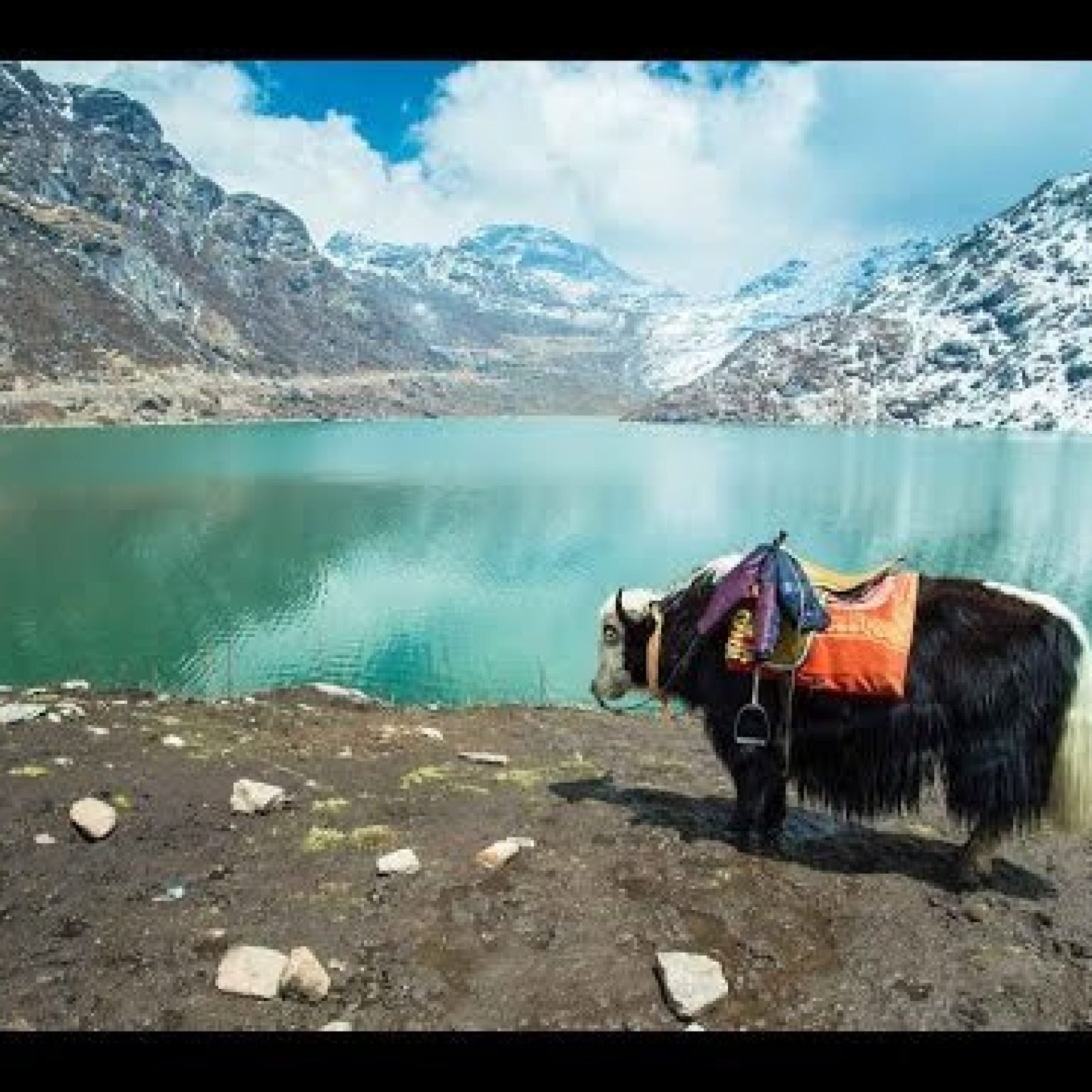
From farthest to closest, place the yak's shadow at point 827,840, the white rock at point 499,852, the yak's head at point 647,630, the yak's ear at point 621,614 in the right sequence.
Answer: the yak's ear at point 621,614, the yak's head at point 647,630, the yak's shadow at point 827,840, the white rock at point 499,852

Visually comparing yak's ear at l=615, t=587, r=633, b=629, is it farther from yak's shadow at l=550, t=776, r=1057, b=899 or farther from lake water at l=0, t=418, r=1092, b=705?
yak's shadow at l=550, t=776, r=1057, b=899

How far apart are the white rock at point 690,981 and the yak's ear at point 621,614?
279cm

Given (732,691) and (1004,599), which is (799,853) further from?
(1004,599)

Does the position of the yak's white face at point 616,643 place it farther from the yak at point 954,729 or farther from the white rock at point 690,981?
the white rock at point 690,981

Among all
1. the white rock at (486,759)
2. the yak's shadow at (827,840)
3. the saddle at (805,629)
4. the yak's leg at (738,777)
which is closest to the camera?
the saddle at (805,629)

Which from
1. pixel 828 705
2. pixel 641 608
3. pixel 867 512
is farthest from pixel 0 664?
pixel 867 512

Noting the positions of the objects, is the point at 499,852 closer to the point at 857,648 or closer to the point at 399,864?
the point at 399,864

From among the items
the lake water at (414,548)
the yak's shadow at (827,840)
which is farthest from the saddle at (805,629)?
the lake water at (414,548)

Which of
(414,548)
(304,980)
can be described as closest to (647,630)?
(304,980)

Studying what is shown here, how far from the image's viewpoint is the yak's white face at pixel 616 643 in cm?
732

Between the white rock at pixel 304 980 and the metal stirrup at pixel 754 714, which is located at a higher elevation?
the metal stirrup at pixel 754 714

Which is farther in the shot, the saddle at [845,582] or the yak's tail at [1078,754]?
the saddle at [845,582]

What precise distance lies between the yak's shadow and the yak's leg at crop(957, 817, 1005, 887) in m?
0.07

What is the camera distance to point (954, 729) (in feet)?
19.9
